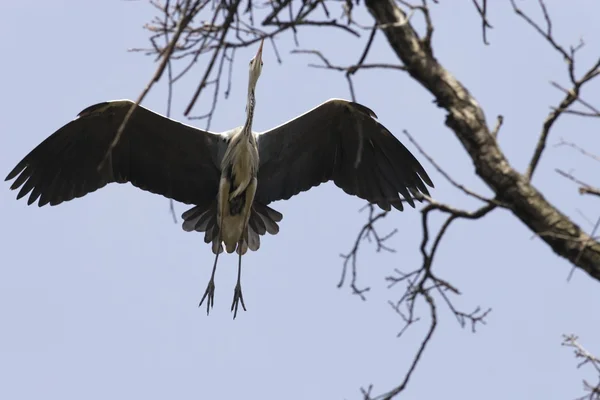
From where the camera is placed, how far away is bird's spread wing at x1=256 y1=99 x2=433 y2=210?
700cm

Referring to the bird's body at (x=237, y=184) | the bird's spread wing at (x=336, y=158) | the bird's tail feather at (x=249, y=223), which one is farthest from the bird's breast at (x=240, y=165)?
the bird's tail feather at (x=249, y=223)

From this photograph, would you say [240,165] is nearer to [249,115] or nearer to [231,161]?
[231,161]

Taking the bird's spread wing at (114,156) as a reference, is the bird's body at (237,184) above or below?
below

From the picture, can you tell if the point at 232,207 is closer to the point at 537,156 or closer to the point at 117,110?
the point at 117,110

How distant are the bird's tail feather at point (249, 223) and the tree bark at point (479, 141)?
184 inches

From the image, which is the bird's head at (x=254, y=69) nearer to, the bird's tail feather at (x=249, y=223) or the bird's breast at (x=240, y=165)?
the bird's breast at (x=240, y=165)

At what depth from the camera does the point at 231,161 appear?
7012 millimetres

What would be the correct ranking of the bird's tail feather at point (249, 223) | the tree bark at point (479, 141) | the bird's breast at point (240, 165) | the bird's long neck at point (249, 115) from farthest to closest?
1. the bird's tail feather at point (249, 223)
2. the bird's breast at point (240, 165)
3. the bird's long neck at point (249, 115)
4. the tree bark at point (479, 141)

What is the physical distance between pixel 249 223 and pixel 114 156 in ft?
4.10

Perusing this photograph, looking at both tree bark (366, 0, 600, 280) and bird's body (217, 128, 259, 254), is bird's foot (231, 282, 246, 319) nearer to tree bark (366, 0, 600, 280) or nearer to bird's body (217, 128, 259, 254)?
bird's body (217, 128, 259, 254)

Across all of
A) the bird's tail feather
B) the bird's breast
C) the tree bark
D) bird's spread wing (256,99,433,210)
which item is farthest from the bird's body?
the tree bark

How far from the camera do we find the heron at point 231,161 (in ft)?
22.9

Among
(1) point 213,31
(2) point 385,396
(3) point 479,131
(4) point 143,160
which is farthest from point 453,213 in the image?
(4) point 143,160

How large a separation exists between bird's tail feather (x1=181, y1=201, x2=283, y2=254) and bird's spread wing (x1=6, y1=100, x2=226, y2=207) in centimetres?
30
